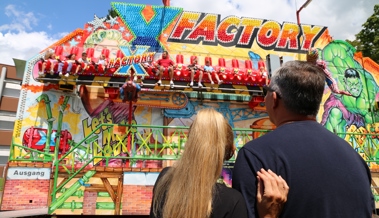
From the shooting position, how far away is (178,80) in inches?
378

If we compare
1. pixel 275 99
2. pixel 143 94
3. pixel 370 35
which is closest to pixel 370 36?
pixel 370 35

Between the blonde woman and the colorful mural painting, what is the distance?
528 centimetres

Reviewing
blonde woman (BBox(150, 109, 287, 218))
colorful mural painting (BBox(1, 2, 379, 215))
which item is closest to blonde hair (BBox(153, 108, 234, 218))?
blonde woman (BBox(150, 109, 287, 218))

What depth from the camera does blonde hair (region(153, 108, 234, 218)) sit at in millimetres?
1420

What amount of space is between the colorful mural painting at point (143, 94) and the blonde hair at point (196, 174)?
529cm

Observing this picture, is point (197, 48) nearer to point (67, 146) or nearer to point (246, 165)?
point (67, 146)

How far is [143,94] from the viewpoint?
10133 mm

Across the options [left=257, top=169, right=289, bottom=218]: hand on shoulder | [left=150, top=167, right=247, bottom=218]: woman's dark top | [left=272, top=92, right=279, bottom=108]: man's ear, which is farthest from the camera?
[left=272, top=92, right=279, bottom=108]: man's ear

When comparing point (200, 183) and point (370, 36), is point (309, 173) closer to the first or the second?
point (200, 183)

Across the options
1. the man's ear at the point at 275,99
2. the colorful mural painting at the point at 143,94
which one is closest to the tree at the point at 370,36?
the colorful mural painting at the point at 143,94

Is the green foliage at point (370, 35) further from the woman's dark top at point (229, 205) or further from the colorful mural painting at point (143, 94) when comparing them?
the woman's dark top at point (229, 205)

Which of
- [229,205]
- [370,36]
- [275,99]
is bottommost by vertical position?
[229,205]

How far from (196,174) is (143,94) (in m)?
8.90

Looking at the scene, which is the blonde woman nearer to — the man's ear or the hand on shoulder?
the hand on shoulder
